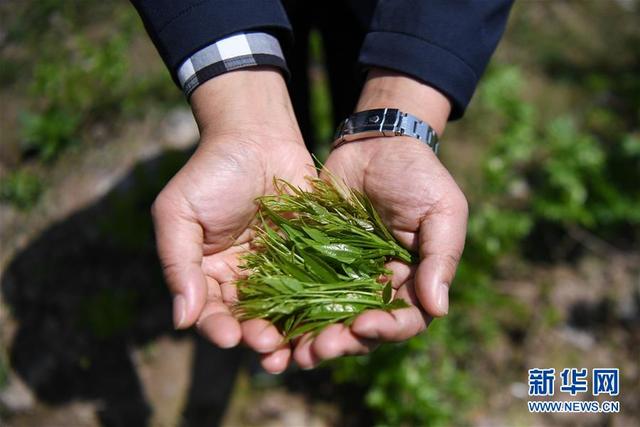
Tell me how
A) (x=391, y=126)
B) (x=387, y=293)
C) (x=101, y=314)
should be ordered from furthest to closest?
(x=101, y=314) < (x=391, y=126) < (x=387, y=293)

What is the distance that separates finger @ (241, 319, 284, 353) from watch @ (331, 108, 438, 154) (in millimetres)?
827

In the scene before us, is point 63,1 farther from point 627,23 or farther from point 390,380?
point 627,23

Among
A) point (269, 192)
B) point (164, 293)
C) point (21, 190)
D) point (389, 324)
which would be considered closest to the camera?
point (389, 324)

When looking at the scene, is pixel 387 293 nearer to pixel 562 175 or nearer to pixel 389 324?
pixel 389 324

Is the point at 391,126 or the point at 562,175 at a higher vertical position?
the point at 391,126

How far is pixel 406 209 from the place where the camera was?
2.13 meters

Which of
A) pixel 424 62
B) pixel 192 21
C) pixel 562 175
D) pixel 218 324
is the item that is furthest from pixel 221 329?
pixel 562 175

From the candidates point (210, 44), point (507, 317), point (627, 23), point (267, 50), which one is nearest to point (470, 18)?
point (267, 50)

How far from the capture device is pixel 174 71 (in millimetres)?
2121

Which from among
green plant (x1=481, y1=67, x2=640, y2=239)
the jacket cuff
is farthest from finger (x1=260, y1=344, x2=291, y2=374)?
green plant (x1=481, y1=67, x2=640, y2=239)

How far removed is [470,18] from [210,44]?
0.93 m

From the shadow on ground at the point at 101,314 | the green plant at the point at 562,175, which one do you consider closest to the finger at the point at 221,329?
the shadow on ground at the point at 101,314

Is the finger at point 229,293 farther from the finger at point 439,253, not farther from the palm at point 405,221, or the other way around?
the finger at point 439,253

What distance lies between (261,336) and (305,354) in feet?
0.51
